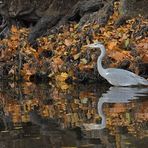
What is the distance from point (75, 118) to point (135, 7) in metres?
9.17

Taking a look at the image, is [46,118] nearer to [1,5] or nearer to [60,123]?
[60,123]

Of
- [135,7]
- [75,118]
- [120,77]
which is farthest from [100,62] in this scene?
[75,118]

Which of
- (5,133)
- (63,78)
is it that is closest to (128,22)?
(63,78)

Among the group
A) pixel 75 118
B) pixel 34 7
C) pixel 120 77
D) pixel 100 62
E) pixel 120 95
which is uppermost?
pixel 34 7

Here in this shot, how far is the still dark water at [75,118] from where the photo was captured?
28.1 feet

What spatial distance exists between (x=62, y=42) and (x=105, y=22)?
1.54 metres

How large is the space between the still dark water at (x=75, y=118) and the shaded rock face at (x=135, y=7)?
4230 mm

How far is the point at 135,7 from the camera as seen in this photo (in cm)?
1905

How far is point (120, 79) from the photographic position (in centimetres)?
1571

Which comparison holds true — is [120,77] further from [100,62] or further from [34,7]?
[34,7]

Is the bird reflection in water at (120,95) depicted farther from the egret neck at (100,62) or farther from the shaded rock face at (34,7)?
the shaded rock face at (34,7)

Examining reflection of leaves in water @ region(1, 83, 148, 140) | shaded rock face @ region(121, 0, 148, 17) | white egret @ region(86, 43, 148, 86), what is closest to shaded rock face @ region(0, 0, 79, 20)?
shaded rock face @ region(121, 0, 148, 17)

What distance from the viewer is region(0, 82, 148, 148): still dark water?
28.1ft

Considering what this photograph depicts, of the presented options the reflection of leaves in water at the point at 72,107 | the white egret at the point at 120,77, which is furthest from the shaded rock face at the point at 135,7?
the reflection of leaves in water at the point at 72,107
